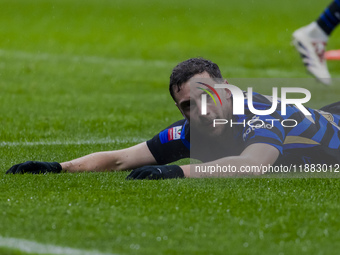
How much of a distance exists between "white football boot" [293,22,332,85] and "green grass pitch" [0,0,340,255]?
70.2 inches

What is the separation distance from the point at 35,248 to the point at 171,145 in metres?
2.28

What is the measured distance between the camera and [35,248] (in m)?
3.42

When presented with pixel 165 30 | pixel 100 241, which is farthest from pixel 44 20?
pixel 100 241

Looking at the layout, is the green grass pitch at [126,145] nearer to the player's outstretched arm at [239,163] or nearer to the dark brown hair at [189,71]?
the player's outstretched arm at [239,163]

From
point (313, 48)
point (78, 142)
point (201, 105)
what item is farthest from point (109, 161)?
point (313, 48)

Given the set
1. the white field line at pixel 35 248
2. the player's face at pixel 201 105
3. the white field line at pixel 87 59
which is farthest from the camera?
the white field line at pixel 87 59

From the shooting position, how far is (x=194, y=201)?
436 centimetres

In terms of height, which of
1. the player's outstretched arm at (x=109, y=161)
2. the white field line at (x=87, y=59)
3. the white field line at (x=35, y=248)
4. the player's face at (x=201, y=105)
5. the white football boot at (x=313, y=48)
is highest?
the white field line at (x=87, y=59)

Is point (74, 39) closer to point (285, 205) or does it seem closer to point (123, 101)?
point (123, 101)

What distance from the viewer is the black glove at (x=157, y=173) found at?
16.1 feet

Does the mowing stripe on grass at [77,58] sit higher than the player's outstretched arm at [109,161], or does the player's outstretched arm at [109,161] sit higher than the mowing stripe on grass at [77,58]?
the mowing stripe on grass at [77,58]

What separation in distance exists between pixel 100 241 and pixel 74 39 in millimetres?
19441

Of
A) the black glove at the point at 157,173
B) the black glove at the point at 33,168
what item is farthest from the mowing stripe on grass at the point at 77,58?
the black glove at the point at 157,173

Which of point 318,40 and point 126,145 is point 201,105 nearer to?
point 126,145
